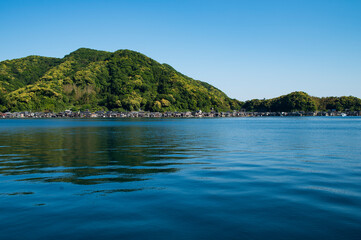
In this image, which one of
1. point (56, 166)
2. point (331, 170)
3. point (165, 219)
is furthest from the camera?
point (56, 166)

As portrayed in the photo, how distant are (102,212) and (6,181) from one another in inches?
389

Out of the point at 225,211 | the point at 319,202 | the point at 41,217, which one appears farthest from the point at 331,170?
the point at 41,217

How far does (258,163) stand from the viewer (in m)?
25.2

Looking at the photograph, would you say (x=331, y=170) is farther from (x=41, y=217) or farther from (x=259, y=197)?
(x=41, y=217)

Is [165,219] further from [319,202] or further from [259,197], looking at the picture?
[319,202]

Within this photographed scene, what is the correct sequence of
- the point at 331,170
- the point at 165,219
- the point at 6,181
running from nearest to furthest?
the point at 165,219, the point at 6,181, the point at 331,170

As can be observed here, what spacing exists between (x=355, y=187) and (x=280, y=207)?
21.8 feet

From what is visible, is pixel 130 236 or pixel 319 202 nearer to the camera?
pixel 130 236

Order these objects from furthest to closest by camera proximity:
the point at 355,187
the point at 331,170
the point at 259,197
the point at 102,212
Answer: the point at 331,170 → the point at 355,187 → the point at 259,197 → the point at 102,212

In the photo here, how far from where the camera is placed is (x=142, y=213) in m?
11.8

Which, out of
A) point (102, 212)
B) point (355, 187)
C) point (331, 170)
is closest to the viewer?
point (102, 212)

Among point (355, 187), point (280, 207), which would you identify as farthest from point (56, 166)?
point (355, 187)

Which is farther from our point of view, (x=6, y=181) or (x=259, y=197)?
(x=6, y=181)

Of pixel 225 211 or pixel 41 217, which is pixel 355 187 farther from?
pixel 41 217
